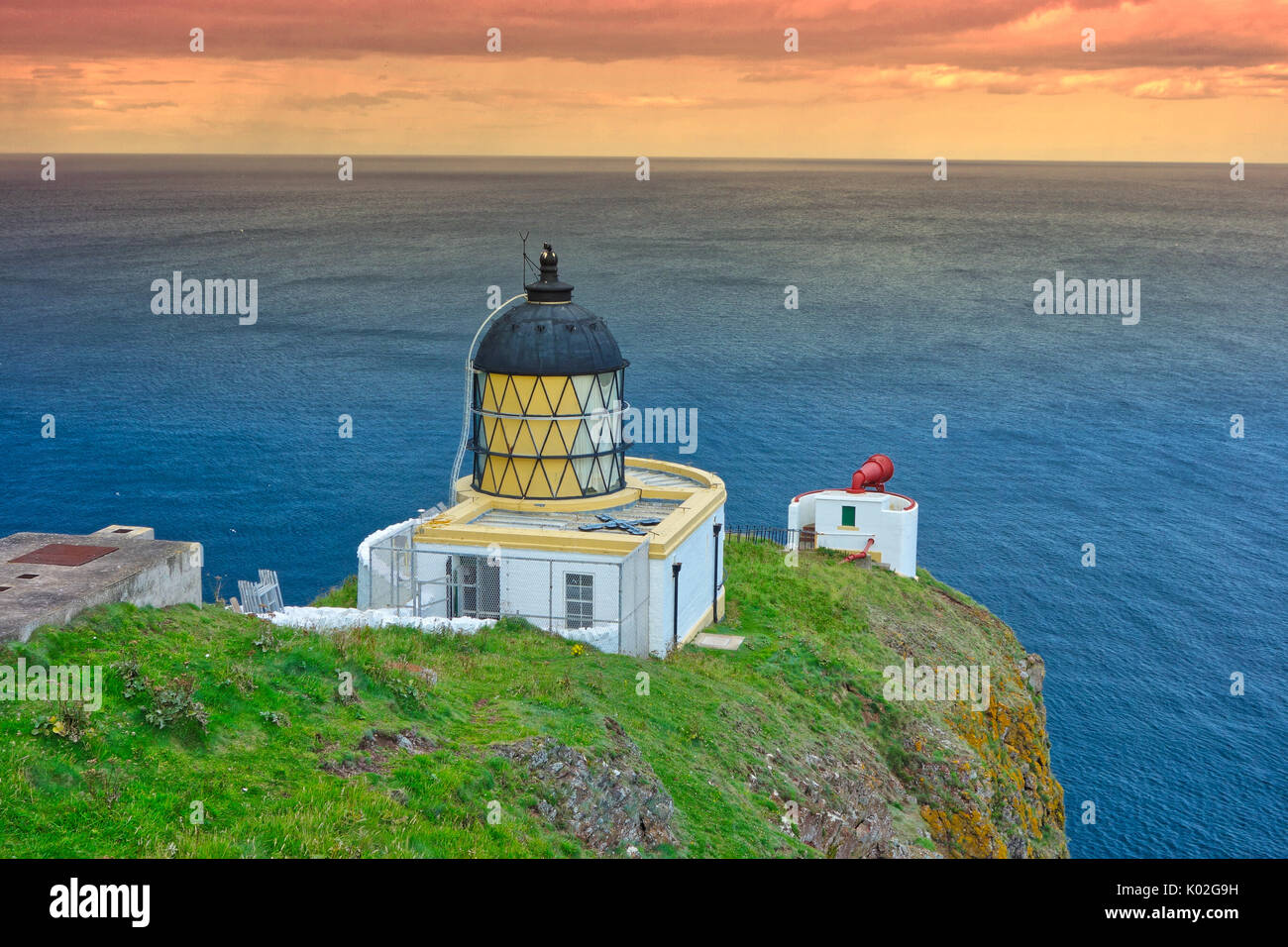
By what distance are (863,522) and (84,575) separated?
37727mm

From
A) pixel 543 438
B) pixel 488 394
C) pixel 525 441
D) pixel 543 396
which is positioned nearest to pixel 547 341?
pixel 543 396

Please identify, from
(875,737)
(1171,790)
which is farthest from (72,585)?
(1171,790)

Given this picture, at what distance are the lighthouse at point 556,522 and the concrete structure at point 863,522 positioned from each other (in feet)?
50.1

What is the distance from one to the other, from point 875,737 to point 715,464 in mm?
52671

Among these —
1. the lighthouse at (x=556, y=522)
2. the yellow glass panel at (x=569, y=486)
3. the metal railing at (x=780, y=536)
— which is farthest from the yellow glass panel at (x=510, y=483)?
the metal railing at (x=780, y=536)

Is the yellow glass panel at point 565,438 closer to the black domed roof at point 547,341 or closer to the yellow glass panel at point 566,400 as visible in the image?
the yellow glass panel at point 566,400

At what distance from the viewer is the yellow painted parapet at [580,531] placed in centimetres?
3347

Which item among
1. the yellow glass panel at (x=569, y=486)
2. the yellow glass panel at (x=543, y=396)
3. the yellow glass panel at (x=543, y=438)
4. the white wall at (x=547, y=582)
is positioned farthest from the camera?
the yellow glass panel at (x=569, y=486)

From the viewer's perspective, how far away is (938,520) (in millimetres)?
78875

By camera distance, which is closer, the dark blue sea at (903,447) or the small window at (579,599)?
the small window at (579,599)

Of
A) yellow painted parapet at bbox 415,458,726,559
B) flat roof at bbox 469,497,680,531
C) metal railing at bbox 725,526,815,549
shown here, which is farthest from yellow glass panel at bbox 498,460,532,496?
metal railing at bbox 725,526,815,549

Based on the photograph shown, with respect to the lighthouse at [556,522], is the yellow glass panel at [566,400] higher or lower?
higher

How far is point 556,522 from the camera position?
1471 inches

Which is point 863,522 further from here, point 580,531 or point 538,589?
point 538,589
